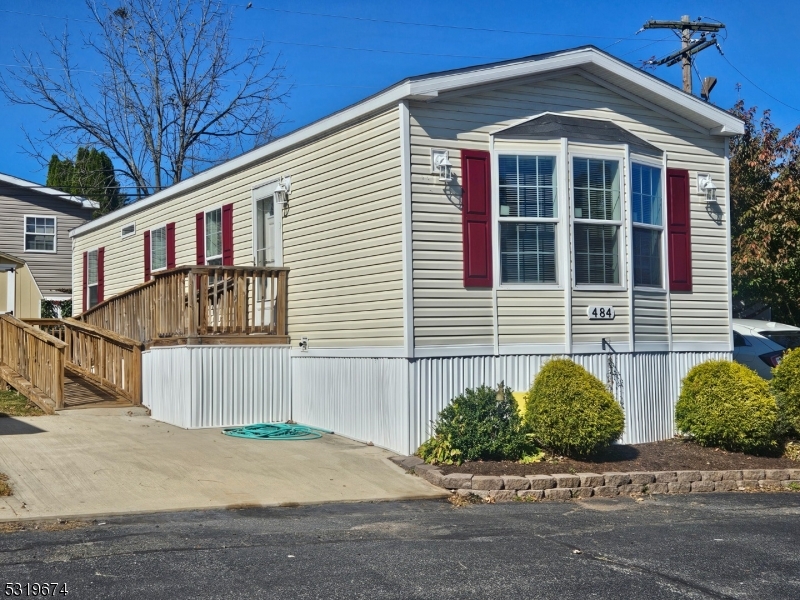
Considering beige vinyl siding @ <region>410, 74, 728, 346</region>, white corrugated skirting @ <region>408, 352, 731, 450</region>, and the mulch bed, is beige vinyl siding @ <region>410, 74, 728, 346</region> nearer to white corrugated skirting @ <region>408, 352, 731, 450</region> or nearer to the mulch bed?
white corrugated skirting @ <region>408, 352, 731, 450</region>

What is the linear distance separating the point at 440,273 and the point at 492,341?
3.57ft

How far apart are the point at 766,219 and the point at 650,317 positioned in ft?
18.5

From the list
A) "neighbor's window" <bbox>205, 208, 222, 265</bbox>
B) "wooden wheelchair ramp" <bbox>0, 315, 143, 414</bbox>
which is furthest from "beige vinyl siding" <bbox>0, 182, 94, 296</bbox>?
"neighbor's window" <bbox>205, 208, 222, 265</bbox>

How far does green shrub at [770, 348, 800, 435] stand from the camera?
11.2 meters

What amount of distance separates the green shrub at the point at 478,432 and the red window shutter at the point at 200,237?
6.84 meters

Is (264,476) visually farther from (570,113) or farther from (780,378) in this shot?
(780,378)

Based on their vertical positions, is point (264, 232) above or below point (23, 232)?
below

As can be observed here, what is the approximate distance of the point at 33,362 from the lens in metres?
13.6

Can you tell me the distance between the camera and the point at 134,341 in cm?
1361

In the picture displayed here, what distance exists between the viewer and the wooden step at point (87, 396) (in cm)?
1296

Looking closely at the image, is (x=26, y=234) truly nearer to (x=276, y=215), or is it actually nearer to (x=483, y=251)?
(x=276, y=215)

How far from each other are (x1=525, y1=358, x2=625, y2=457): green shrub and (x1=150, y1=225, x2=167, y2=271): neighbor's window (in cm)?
925

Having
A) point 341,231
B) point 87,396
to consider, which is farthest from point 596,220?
point 87,396

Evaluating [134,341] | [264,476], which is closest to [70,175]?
[134,341]
